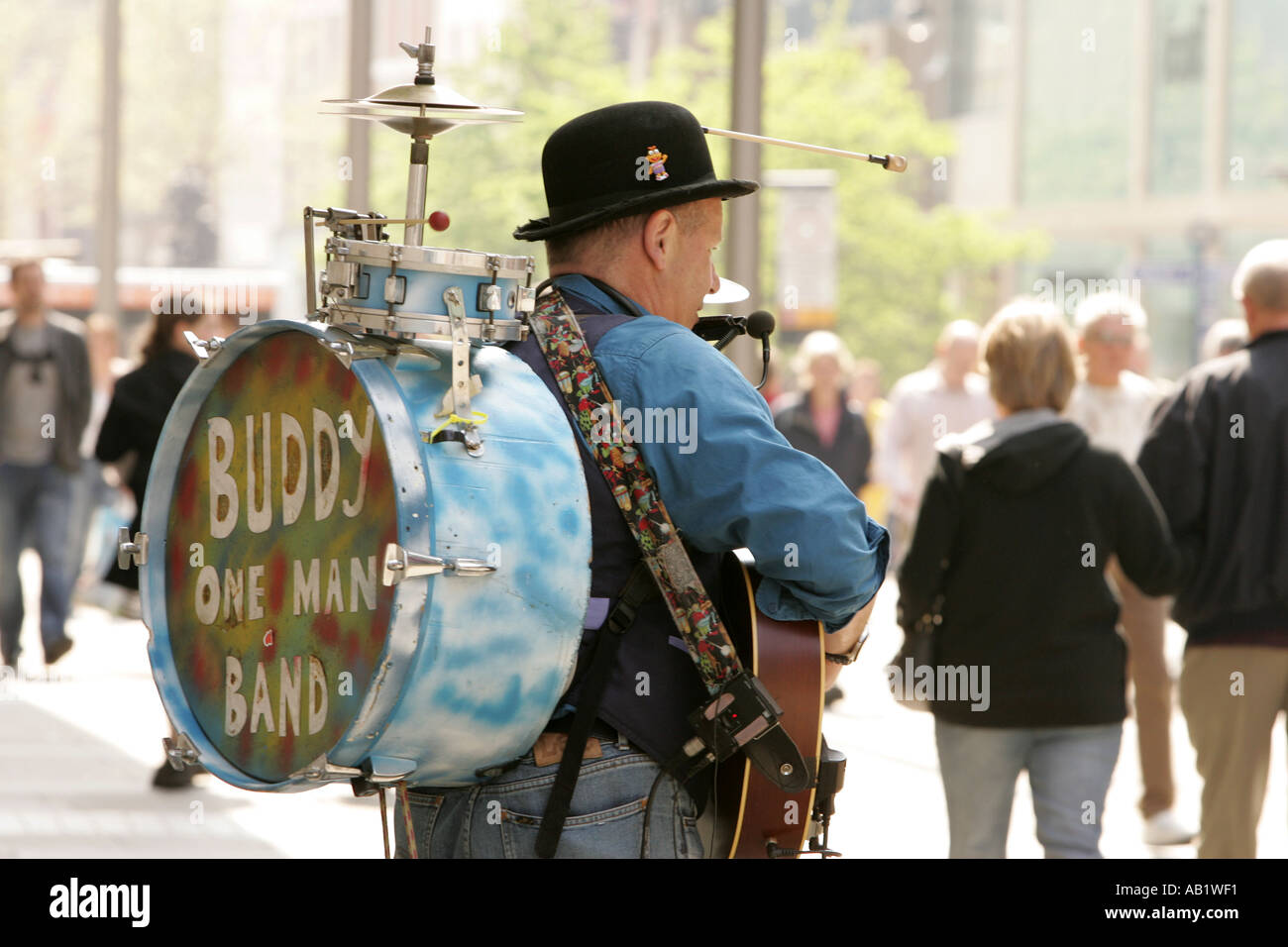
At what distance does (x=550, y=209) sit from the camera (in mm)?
2871

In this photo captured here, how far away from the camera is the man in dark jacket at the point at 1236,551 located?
207 inches

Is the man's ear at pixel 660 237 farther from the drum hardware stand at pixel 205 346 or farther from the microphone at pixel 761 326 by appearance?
the drum hardware stand at pixel 205 346

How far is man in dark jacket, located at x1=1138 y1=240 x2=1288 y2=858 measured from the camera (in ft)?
17.2

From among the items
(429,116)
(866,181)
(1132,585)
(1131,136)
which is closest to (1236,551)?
(1132,585)

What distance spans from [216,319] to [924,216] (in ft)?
96.8

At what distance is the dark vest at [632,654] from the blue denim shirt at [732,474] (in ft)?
0.28

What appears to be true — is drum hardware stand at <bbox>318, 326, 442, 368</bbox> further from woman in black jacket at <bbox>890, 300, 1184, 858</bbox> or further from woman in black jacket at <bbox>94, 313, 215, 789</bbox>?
woman in black jacket at <bbox>94, 313, 215, 789</bbox>

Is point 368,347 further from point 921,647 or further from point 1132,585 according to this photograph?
point 1132,585

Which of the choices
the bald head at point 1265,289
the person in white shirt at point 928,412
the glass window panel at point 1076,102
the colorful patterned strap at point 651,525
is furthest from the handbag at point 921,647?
the glass window panel at point 1076,102

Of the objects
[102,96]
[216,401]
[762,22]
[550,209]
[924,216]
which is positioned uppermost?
[924,216]

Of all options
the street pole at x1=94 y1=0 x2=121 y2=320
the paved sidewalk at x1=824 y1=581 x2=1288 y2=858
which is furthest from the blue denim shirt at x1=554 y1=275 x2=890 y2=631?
the street pole at x1=94 y1=0 x2=121 y2=320
